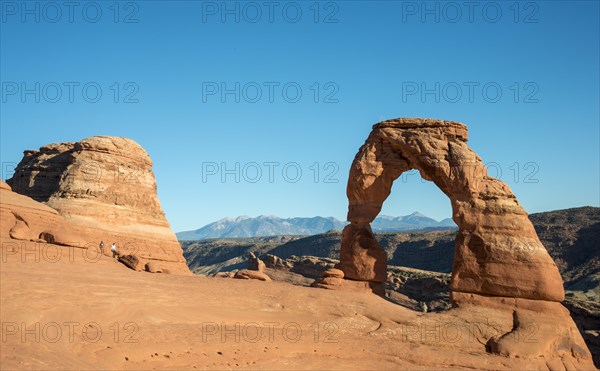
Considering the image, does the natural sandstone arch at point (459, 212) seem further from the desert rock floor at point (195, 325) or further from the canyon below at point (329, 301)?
the desert rock floor at point (195, 325)

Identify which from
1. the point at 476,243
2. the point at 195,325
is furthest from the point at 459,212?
the point at 195,325

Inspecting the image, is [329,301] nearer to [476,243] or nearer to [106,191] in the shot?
[476,243]

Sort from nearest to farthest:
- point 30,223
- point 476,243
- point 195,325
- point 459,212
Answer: point 195,325 < point 30,223 < point 476,243 < point 459,212

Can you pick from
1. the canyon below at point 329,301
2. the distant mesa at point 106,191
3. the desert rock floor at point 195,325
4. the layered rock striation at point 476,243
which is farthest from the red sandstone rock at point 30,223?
the layered rock striation at point 476,243

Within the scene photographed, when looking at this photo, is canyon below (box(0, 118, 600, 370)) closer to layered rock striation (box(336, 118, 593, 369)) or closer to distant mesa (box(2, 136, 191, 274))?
layered rock striation (box(336, 118, 593, 369))

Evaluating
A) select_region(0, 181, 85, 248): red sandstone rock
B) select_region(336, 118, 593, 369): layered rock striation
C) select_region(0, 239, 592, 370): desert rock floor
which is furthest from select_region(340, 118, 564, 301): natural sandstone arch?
select_region(0, 181, 85, 248): red sandstone rock
